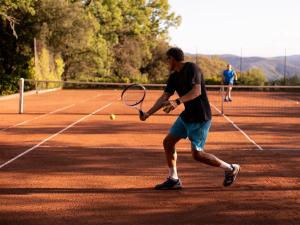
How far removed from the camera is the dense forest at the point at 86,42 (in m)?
35.2

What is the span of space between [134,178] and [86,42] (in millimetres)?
34508

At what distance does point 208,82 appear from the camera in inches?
1660

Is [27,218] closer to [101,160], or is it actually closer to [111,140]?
[101,160]

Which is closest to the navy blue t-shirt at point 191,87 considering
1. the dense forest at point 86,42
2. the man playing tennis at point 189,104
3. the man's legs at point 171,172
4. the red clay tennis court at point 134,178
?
the man playing tennis at point 189,104

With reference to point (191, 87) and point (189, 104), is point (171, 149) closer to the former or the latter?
point (189, 104)

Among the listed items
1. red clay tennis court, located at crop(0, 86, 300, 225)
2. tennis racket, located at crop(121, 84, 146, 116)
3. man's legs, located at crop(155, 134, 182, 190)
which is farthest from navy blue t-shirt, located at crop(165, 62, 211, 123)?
red clay tennis court, located at crop(0, 86, 300, 225)

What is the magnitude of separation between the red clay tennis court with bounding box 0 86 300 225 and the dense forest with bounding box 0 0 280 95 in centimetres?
1880

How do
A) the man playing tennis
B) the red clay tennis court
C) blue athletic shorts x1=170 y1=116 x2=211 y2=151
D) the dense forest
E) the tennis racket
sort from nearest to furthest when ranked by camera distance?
1. the red clay tennis court
2. the man playing tennis
3. blue athletic shorts x1=170 y1=116 x2=211 y2=151
4. the tennis racket
5. the dense forest

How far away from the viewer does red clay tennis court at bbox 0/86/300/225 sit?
5.42 meters

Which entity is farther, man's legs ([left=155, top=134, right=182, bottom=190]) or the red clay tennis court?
man's legs ([left=155, top=134, right=182, bottom=190])

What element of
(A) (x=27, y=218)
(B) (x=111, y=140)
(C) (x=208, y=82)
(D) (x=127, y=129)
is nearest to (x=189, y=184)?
(A) (x=27, y=218)

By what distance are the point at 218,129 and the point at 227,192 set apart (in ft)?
23.2

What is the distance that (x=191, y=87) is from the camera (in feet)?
19.3

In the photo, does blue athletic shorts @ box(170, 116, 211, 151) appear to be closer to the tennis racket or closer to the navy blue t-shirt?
the navy blue t-shirt
